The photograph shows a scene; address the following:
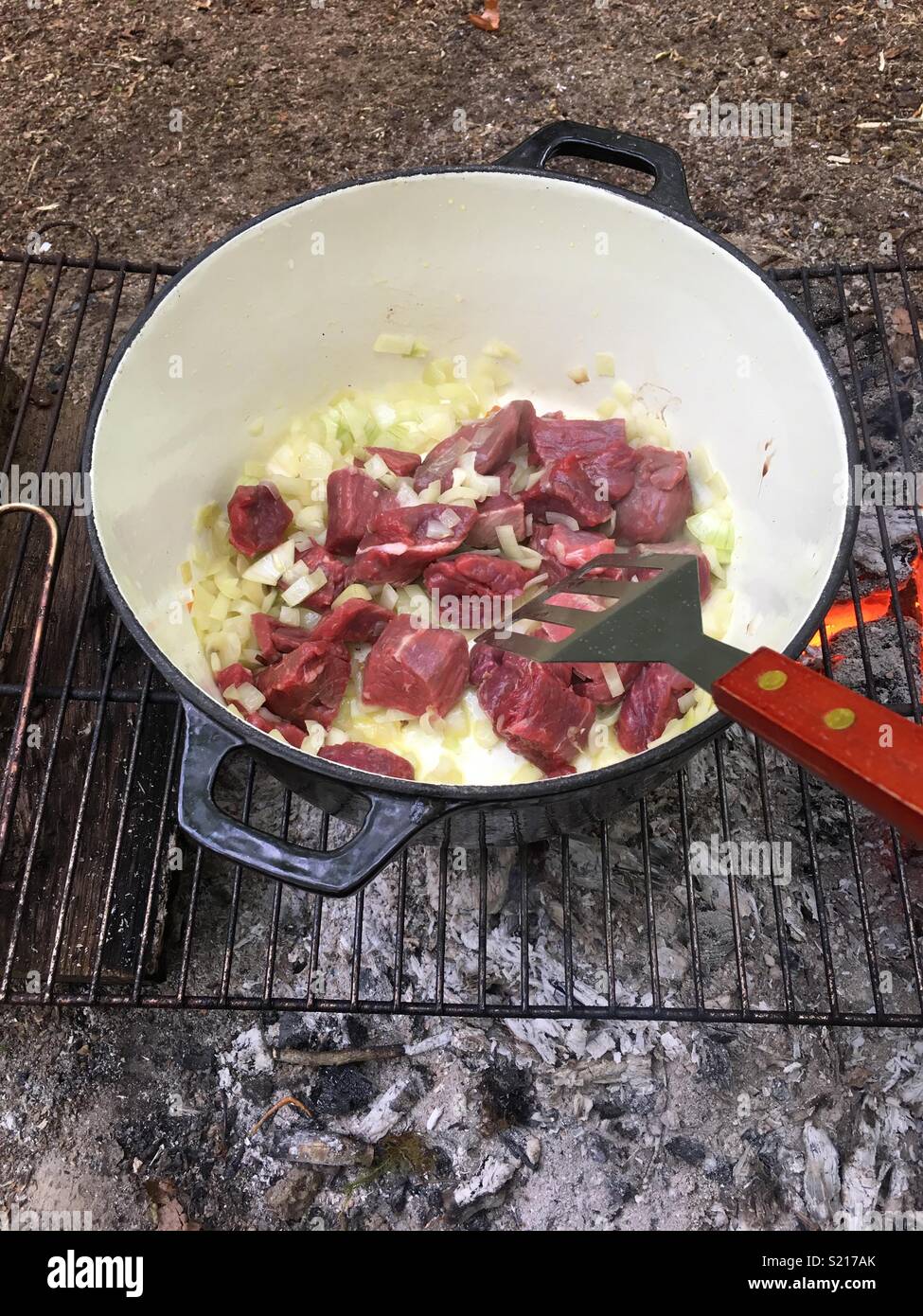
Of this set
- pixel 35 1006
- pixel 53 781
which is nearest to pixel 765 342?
pixel 53 781

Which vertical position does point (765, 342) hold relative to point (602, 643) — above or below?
above

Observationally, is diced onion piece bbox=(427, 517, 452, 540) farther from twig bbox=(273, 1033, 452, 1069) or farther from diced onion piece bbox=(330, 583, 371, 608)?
twig bbox=(273, 1033, 452, 1069)

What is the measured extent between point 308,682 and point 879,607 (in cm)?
202

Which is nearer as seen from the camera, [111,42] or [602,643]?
[602,643]

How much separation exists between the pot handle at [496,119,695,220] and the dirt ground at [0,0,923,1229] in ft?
5.94

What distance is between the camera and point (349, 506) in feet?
9.57

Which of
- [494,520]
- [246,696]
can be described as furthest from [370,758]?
[494,520]

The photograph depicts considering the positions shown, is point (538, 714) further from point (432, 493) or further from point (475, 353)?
point (475, 353)

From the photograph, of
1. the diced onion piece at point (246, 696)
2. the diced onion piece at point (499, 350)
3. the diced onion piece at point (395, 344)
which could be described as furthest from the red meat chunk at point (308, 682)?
the diced onion piece at point (499, 350)

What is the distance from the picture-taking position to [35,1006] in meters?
2.87
